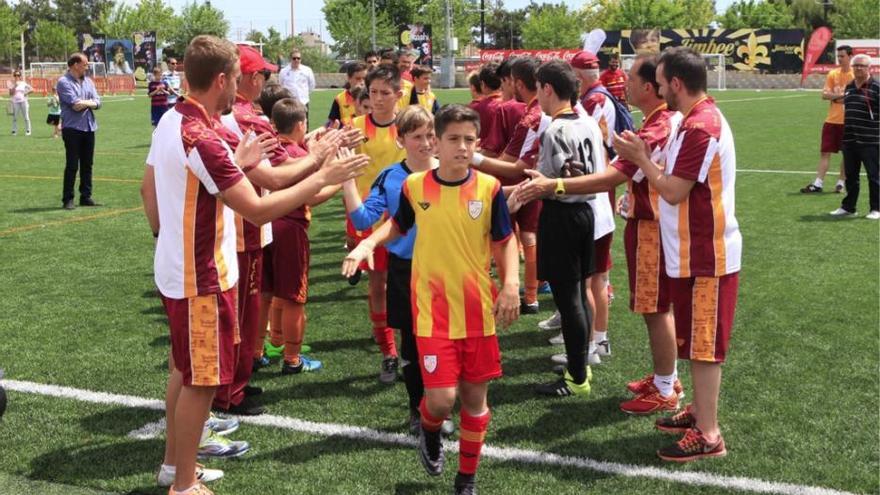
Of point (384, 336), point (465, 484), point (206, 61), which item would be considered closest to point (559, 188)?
point (465, 484)

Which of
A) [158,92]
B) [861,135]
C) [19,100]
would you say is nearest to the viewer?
[861,135]

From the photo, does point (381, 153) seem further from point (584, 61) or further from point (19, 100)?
point (19, 100)

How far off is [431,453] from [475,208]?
1.28 meters

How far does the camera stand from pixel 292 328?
20.2ft

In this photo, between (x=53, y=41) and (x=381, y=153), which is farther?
(x=53, y=41)

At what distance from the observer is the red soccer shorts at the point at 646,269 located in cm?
538

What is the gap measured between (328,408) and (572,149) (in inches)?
87.8

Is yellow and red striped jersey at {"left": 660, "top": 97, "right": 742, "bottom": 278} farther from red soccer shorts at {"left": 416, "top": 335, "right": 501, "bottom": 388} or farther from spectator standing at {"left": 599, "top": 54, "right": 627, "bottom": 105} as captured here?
spectator standing at {"left": 599, "top": 54, "right": 627, "bottom": 105}

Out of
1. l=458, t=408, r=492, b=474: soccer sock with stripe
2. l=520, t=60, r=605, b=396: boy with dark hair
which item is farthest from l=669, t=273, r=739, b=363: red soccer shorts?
l=458, t=408, r=492, b=474: soccer sock with stripe

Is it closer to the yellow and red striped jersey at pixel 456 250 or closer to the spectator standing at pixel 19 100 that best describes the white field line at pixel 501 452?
the yellow and red striped jersey at pixel 456 250

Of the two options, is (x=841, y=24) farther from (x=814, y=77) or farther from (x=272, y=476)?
(x=272, y=476)

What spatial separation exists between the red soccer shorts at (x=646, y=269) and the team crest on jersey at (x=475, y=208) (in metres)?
1.55

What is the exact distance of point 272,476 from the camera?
4.59 metres

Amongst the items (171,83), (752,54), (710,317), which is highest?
(752,54)
